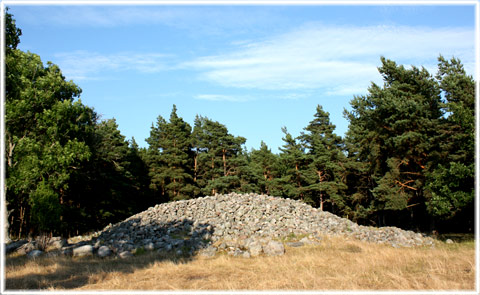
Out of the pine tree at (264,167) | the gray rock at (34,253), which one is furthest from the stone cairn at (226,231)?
the pine tree at (264,167)

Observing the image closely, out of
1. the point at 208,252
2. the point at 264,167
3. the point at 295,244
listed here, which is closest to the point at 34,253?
the point at 208,252

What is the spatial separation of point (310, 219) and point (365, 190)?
18612 millimetres

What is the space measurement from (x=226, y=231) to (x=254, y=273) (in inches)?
329

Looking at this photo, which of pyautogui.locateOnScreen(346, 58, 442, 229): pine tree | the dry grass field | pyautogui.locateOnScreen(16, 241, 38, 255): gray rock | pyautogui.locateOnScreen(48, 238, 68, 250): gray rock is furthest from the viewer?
pyautogui.locateOnScreen(346, 58, 442, 229): pine tree

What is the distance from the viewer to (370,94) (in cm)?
2680

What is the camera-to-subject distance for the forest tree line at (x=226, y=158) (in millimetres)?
20344

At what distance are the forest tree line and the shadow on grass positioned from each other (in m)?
5.30

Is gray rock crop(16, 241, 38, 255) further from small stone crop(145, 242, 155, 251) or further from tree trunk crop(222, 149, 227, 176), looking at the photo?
tree trunk crop(222, 149, 227, 176)

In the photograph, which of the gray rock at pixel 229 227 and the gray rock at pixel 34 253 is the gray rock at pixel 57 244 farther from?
the gray rock at pixel 34 253

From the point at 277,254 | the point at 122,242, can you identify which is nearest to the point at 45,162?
the point at 122,242

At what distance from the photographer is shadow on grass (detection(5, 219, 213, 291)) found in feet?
33.8

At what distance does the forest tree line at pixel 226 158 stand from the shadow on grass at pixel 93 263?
5.30 metres

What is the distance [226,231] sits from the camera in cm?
1948

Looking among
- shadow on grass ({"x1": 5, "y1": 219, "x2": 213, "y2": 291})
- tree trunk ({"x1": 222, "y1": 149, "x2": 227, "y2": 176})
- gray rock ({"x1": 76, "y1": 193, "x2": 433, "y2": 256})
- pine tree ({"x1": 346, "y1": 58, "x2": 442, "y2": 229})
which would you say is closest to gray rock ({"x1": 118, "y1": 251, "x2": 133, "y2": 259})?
shadow on grass ({"x1": 5, "y1": 219, "x2": 213, "y2": 291})
